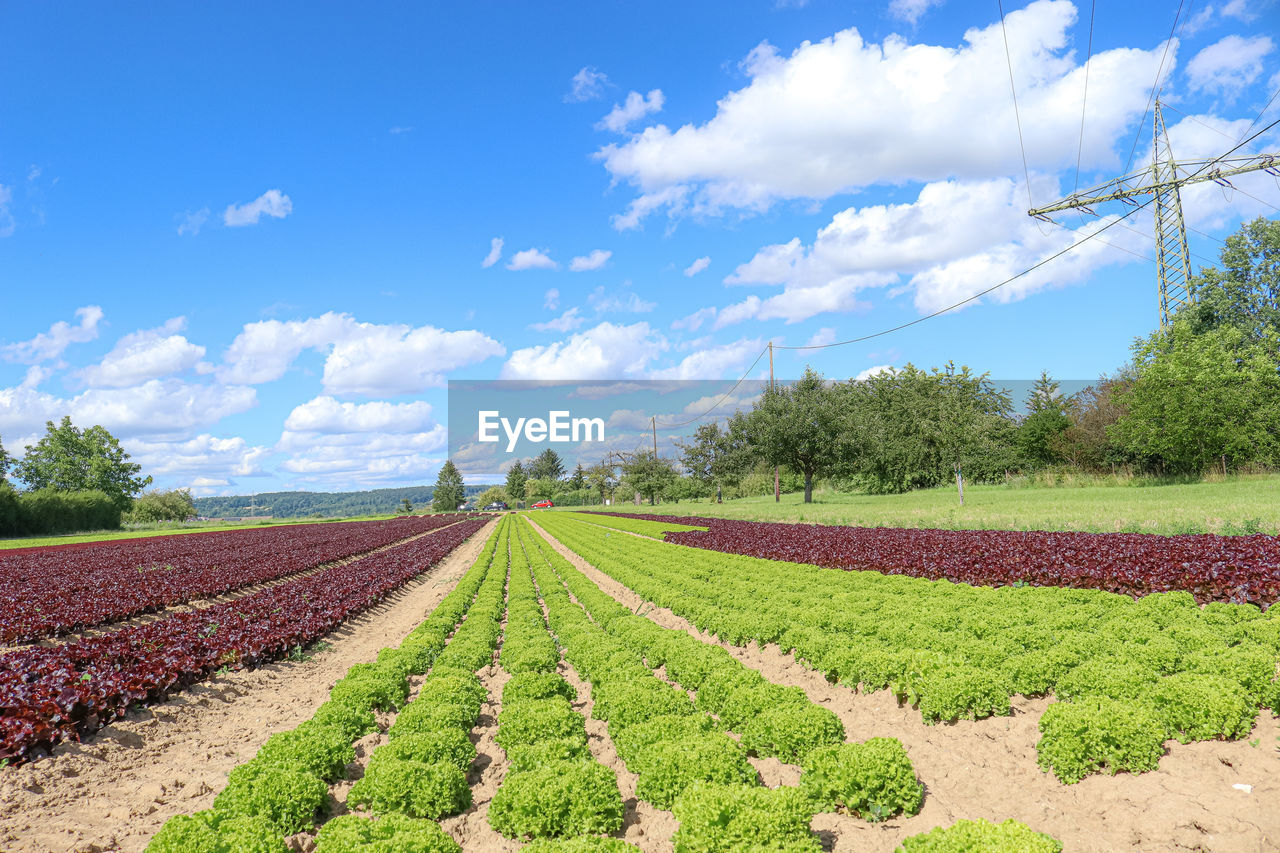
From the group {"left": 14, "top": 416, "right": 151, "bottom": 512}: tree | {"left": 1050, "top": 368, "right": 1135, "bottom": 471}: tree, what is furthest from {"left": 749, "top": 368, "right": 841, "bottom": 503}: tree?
{"left": 14, "top": 416, "right": 151, "bottom": 512}: tree

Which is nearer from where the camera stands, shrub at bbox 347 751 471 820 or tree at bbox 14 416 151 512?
shrub at bbox 347 751 471 820

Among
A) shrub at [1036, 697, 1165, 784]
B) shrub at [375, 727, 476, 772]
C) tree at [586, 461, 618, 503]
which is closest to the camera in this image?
shrub at [1036, 697, 1165, 784]

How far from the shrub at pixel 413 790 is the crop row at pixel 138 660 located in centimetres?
399

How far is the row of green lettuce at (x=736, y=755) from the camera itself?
4.47 meters

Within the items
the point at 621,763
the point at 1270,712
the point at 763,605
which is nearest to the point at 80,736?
the point at 621,763

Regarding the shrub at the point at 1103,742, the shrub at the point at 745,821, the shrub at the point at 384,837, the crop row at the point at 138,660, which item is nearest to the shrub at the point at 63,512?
the crop row at the point at 138,660

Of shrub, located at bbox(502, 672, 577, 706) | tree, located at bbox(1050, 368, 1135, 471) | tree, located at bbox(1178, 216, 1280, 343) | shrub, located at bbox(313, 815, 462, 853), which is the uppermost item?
tree, located at bbox(1178, 216, 1280, 343)

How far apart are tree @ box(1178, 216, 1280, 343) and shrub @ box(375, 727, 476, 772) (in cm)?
6789

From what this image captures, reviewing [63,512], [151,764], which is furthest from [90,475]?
[151,764]

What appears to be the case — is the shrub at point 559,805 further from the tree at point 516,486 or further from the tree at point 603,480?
the tree at point 516,486

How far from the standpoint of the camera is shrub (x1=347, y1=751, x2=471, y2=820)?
560 cm

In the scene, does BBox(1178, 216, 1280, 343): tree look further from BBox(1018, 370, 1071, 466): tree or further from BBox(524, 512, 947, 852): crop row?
BBox(524, 512, 947, 852): crop row

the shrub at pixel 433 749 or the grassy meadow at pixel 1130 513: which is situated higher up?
the grassy meadow at pixel 1130 513

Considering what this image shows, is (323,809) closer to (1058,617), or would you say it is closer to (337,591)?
(1058,617)
